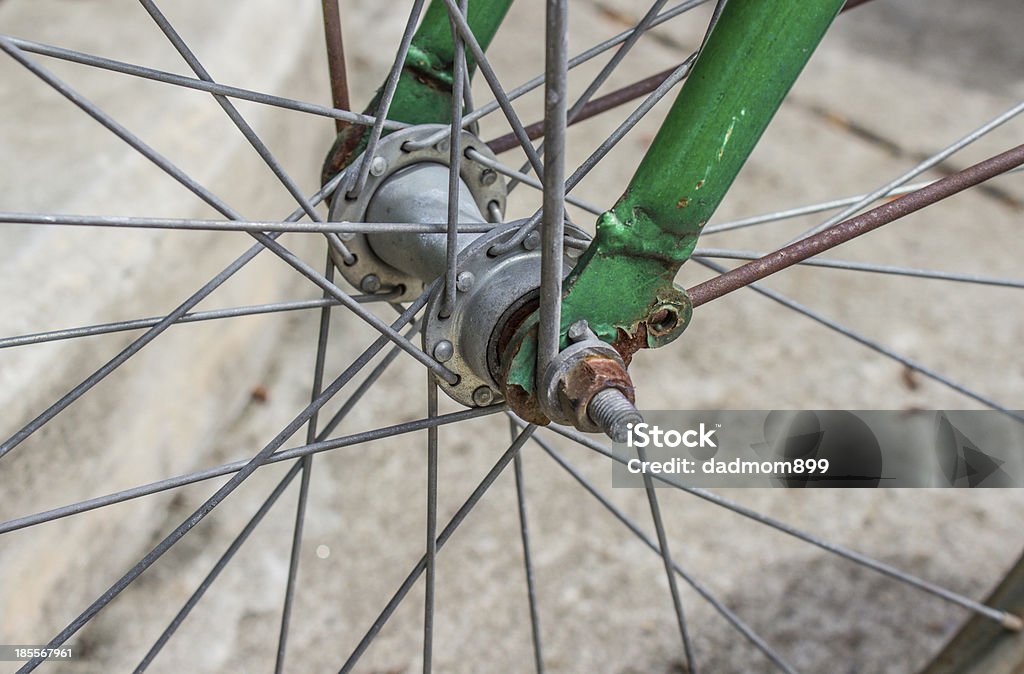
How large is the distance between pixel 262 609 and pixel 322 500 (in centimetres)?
17

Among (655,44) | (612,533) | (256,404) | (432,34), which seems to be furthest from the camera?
(655,44)

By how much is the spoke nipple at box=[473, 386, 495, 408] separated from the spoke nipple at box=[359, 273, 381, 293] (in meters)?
0.13

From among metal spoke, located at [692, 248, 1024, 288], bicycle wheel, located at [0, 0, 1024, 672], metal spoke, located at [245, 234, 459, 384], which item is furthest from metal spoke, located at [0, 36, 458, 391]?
metal spoke, located at [692, 248, 1024, 288]

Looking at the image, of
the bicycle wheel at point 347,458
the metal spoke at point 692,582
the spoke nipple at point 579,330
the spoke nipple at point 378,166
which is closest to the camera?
the spoke nipple at point 579,330

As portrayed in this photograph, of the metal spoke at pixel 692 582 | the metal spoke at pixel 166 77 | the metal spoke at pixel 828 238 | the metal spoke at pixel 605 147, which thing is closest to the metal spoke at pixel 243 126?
the metal spoke at pixel 166 77

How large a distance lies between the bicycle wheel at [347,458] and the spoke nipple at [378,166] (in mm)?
65

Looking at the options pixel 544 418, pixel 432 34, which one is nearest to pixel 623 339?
pixel 544 418

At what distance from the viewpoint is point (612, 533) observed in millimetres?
1306

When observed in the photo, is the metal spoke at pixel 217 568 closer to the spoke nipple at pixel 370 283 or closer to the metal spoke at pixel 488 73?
the spoke nipple at pixel 370 283

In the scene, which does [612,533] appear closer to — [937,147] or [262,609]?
[262,609]

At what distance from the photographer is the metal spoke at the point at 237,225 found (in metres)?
0.56

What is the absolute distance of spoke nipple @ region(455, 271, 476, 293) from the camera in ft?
2.06

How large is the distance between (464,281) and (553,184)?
0.39 feet

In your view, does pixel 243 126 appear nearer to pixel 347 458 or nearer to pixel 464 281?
pixel 464 281
